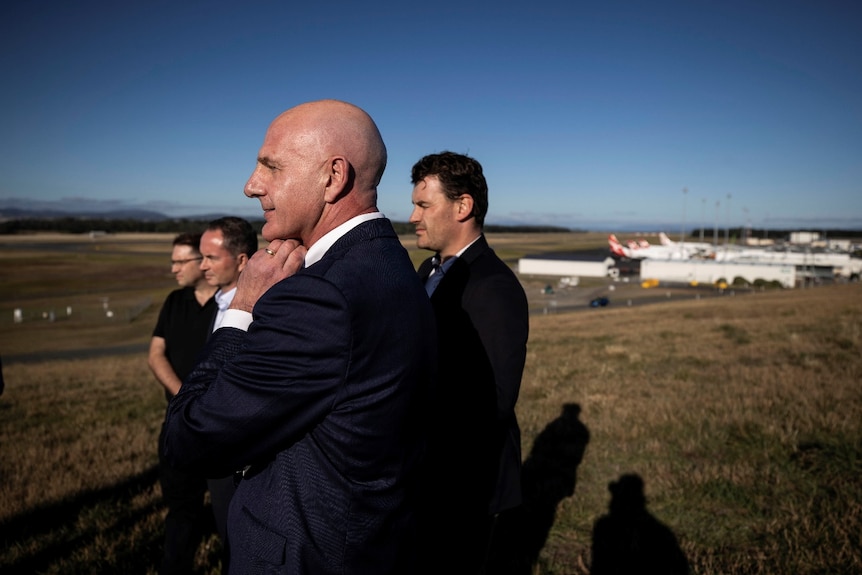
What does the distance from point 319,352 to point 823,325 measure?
683 inches

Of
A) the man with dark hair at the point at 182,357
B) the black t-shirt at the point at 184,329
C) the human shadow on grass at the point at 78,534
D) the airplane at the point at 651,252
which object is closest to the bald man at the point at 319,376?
the man with dark hair at the point at 182,357

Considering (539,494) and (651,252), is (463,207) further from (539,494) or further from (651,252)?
(651,252)

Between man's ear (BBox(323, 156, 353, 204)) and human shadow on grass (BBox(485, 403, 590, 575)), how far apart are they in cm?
330

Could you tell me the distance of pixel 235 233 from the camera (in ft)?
13.7

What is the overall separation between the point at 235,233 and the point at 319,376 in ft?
9.90

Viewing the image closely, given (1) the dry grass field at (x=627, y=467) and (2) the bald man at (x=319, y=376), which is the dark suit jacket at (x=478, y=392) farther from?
(1) the dry grass field at (x=627, y=467)

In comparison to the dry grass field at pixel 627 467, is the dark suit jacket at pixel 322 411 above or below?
above

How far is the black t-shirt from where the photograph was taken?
14.0 ft

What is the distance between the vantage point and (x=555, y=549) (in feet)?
14.0

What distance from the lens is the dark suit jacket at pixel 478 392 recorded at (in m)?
2.86

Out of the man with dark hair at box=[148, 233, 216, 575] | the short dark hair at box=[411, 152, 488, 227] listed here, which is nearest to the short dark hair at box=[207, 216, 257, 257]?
the man with dark hair at box=[148, 233, 216, 575]

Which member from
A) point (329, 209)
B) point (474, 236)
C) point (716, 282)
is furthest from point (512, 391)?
point (716, 282)

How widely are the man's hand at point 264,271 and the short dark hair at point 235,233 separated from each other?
2.48 metres

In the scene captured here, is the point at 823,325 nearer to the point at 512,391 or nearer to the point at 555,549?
the point at 555,549
